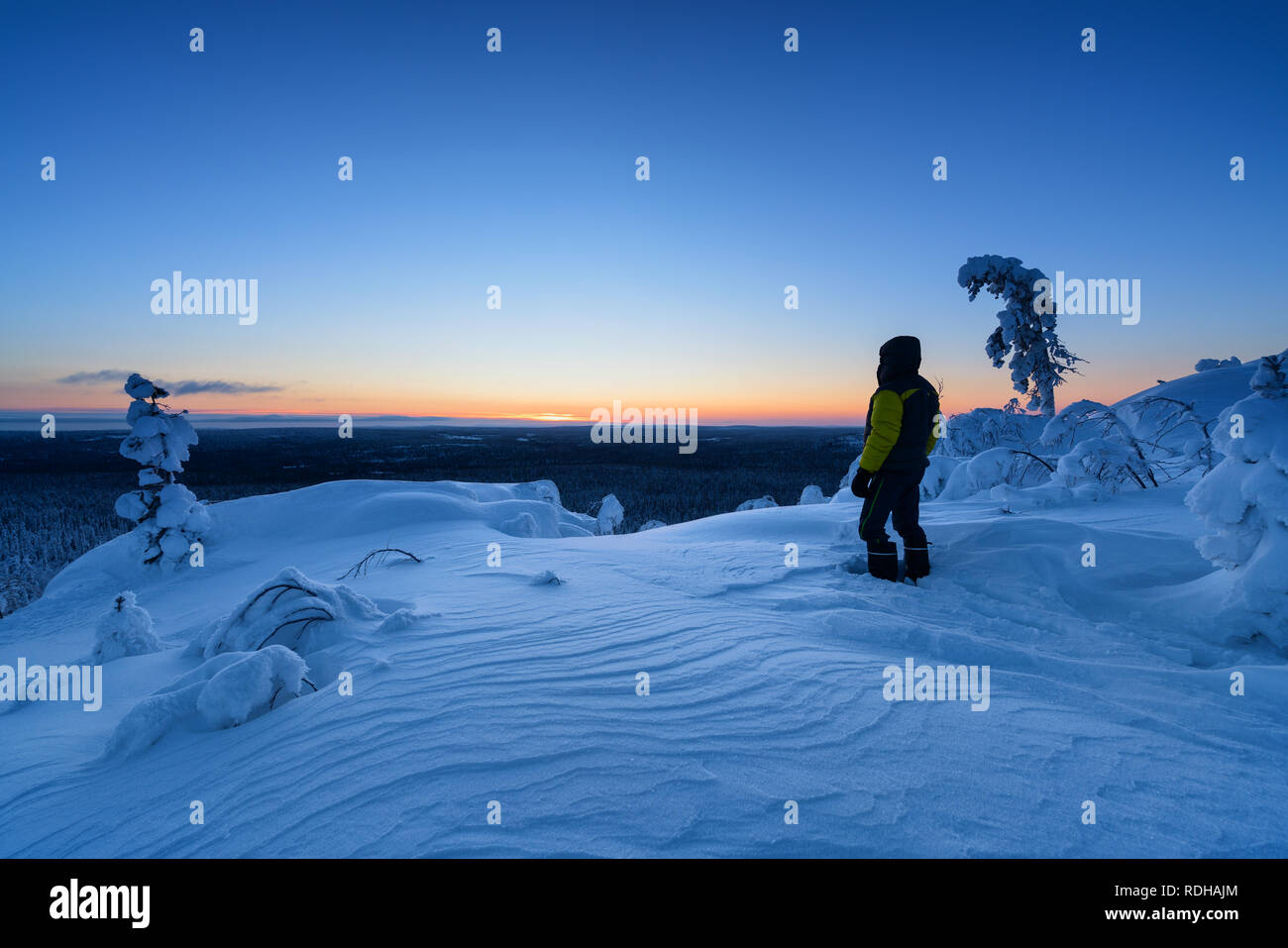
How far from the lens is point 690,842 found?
1.94 metres

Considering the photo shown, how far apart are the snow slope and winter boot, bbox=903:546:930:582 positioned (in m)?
0.22

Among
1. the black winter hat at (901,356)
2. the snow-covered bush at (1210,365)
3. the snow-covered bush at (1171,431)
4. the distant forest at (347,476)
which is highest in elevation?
the snow-covered bush at (1210,365)

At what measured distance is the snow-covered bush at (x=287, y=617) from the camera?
445 centimetres

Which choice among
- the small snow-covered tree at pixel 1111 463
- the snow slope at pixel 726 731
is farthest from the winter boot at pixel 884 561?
the small snow-covered tree at pixel 1111 463

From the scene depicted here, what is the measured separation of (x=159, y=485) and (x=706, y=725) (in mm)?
16857

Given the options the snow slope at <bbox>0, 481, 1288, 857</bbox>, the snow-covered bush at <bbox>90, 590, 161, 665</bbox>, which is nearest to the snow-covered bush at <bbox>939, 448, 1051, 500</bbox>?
the snow slope at <bbox>0, 481, 1288, 857</bbox>

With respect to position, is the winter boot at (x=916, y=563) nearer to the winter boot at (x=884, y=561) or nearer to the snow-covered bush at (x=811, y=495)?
the winter boot at (x=884, y=561)

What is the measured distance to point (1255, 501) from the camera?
13.4ft

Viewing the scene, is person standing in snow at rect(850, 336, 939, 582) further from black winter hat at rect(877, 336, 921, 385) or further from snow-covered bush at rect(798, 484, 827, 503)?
snow-covered bush at rect(798, 484, 827, 503)

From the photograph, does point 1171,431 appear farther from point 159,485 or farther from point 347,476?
point 347,476

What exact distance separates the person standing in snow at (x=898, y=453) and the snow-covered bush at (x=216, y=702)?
510cm

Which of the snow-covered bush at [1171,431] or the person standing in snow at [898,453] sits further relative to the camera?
the snow-covered bush at [1171,431]
